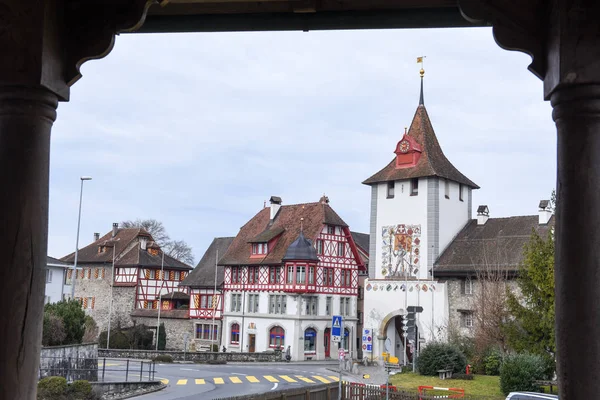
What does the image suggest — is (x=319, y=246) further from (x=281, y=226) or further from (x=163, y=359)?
(x=163, y=359)

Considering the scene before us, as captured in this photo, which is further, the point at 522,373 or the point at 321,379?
the point at 321,379

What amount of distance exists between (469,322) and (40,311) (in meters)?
37.5

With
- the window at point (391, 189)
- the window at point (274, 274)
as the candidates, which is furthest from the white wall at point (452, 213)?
the window at point (274, 274)

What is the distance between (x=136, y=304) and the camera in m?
56.2

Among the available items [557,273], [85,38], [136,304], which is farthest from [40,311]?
[136,304]

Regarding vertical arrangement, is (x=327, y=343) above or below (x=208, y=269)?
below

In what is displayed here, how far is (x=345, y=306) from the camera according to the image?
49.3 metres

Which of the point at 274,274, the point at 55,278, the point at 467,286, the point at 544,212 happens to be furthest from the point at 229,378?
the point at 55,278

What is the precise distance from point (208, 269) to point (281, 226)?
7375mm

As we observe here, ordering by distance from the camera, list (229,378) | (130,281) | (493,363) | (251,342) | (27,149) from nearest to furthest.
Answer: (27,149) → (493,363) → (229,378) → (251,342) → (130,281)

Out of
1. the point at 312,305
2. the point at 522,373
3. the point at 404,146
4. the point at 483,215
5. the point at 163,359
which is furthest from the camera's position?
the point at 312,305

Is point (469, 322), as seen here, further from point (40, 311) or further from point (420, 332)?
point (40, 311)

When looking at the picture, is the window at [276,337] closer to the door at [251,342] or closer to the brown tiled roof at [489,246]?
the door at [251,342]

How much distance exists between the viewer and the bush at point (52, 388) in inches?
846
